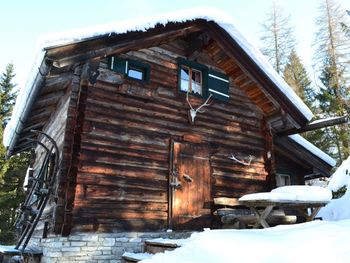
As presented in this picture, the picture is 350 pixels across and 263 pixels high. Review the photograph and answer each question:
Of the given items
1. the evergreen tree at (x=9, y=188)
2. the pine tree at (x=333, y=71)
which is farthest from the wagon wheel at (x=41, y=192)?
the pine tree at (x=333, y=71)

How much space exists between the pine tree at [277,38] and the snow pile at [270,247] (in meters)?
24.2

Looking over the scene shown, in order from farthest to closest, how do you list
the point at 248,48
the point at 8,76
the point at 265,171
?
the point at 8,76, the point at 265,171, the point at 248,48

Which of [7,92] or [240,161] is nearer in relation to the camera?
[240,161]

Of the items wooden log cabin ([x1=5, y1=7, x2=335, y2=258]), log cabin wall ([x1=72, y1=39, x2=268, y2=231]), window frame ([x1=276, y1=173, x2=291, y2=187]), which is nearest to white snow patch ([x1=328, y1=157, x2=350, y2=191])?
window frame ([x1=276, y1=173, x2=291, y2=187])

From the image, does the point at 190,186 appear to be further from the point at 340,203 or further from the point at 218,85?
the point at 340,203

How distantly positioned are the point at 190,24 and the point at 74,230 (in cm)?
603

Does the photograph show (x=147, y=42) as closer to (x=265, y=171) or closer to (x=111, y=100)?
(x=111, y=100)

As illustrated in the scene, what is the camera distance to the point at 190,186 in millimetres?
8586

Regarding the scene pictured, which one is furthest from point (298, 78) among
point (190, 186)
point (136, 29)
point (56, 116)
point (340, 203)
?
point (56, 116)

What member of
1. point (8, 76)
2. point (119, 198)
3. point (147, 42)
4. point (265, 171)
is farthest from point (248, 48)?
point (8, 76)

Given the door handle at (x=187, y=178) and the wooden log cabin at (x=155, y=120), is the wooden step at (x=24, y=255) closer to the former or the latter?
the wooden log cabin at (x=155, y=120)

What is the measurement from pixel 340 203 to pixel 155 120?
7.30 m

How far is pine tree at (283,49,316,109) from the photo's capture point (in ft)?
83.3

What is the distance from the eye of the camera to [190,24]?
29.6 feet
